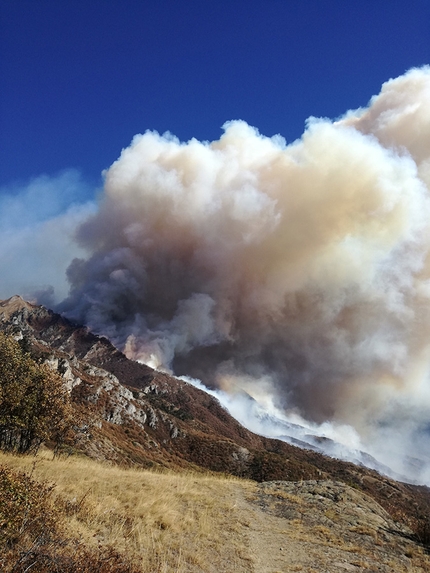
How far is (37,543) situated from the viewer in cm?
697

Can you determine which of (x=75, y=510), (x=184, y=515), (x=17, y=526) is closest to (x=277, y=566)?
(x=184, y=515)

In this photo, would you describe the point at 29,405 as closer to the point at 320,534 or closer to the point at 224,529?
the point at 224,529

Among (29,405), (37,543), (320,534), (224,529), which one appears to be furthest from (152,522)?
(29,405)

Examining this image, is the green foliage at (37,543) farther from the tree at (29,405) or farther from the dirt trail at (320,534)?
the tree at (29,405)

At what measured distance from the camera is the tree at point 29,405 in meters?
→ 21.8

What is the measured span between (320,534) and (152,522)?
775 centimetres

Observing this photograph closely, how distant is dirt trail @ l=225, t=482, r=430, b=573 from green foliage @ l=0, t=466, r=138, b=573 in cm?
502

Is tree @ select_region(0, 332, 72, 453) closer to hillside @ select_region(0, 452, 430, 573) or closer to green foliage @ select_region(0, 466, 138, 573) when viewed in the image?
hillside @ select_region(0, 452, 430, 573)

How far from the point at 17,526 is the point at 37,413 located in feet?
59.3

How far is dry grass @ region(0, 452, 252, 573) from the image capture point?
9336 mm

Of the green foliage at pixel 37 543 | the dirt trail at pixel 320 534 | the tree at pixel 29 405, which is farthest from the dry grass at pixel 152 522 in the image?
the tree at pixel 29 405

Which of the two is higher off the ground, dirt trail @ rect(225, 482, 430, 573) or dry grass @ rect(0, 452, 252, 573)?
dirt trail @ rect(225, 482, 430, 573)

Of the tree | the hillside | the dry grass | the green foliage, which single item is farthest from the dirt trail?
the tree

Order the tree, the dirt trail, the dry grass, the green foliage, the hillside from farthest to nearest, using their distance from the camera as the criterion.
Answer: the tree < the dirt trail < the hillside < the dry grass < the green foliage
